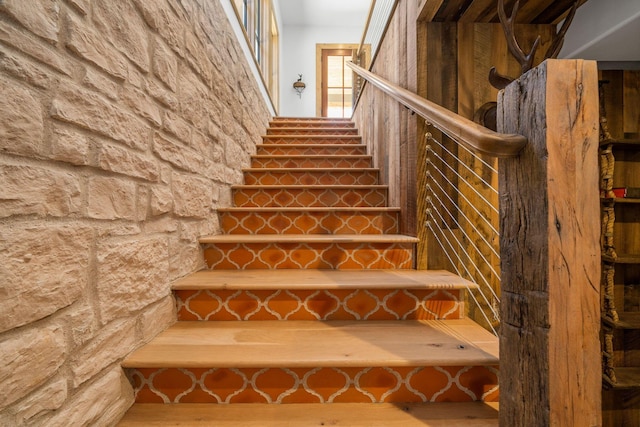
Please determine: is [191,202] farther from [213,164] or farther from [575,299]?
[575,299]

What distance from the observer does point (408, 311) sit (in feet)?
4.31

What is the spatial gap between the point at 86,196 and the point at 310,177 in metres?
1.78

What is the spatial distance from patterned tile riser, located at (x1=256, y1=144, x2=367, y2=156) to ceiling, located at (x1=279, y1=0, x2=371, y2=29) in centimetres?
477

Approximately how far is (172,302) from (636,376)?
3.24m

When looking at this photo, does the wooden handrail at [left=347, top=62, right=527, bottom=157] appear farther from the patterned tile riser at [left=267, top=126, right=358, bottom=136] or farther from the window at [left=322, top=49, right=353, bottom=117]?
the window at [left=322, top=49, right=353, bottom=117]

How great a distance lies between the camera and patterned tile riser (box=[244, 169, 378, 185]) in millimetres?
2500

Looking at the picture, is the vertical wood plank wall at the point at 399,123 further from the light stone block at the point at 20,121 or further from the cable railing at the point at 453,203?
the light stone block at the point at 20,121

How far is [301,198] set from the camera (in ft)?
7.27

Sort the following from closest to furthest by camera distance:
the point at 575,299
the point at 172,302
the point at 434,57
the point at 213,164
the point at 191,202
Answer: the point at 575,299 < the point at 172,302 < the point at 191,202 < the point at 434,57 < the point at 213,164

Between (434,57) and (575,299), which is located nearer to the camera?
(575,299)

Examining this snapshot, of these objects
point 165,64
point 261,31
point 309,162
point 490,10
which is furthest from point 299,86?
point 165,64

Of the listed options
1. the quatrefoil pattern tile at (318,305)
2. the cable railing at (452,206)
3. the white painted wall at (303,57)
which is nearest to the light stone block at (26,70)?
the quatrefoil pattern tile at (318,305)

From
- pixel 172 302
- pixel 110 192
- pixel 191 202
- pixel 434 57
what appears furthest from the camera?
pixel 434 57

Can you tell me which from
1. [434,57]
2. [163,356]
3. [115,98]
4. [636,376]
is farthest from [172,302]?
[636,376]
